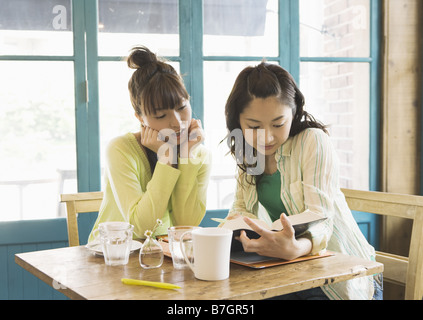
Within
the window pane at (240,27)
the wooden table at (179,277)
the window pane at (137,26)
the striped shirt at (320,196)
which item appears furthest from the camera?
the window pane at (240,27)

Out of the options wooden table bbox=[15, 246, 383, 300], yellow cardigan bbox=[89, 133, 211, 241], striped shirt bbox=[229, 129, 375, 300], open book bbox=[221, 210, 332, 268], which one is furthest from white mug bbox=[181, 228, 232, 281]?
yellow cardigan bbox=[89, 133, 211, 241]

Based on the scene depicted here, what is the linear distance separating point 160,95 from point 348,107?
1.45 meters

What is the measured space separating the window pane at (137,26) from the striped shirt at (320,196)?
113 cm

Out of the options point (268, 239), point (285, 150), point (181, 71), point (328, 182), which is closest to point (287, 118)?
point (285, 150)

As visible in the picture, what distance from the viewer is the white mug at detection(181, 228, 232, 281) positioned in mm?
1086

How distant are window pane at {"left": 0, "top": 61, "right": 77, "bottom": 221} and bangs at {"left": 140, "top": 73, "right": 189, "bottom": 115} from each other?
851 mm

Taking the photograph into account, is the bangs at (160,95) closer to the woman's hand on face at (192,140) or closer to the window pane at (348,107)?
the woman's hand on face at (192,140)

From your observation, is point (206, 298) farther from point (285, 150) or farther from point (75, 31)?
point (75, 31)

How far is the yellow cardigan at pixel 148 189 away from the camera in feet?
5.17

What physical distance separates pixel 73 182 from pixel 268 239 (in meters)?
1.44

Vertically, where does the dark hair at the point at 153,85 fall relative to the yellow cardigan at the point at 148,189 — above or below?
above

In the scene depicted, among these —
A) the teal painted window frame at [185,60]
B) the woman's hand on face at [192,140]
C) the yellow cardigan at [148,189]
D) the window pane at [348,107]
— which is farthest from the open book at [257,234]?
the window pane at [348,107]

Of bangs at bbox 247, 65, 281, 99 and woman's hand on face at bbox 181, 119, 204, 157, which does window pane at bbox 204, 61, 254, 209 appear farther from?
bangs at bbox 247, 65, 281, 99

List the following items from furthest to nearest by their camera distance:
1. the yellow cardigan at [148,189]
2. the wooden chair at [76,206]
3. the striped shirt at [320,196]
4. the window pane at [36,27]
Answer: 1. the window pane at [36,27]
2. the wooden chair at [76,206]
3. the yellow cardigan at [148,189]
4. the striped shirt at [320,196]
